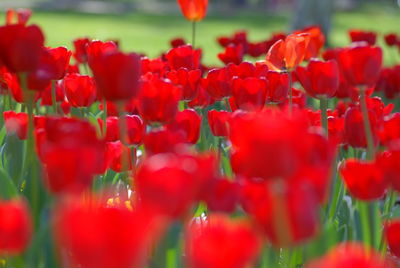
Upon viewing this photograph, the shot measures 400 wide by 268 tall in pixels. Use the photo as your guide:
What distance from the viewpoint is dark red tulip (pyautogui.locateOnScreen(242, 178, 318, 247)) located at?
102 cm

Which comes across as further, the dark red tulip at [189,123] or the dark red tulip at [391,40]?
the dark red tulip at [391,40]

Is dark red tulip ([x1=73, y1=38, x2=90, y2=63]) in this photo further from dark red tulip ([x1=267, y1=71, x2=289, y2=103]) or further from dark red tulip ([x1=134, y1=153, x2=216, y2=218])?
dark red tulip ([x1=134, y1=153, x2=216, y2=218])

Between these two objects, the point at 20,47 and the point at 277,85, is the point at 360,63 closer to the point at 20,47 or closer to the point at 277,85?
the point at 20,47

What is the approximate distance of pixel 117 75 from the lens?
4.48 ft

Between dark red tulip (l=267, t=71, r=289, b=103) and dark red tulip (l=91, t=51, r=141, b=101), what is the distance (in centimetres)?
102

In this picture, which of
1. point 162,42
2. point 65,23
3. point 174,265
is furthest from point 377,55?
point 65,23

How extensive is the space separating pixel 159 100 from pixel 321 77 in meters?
0.51

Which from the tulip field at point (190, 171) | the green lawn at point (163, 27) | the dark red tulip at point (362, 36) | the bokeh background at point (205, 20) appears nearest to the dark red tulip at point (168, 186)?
the tulip field at point (190, 171)

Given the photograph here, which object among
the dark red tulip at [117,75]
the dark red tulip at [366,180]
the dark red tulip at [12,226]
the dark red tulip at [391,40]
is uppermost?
the dark red tulip at [117,75]

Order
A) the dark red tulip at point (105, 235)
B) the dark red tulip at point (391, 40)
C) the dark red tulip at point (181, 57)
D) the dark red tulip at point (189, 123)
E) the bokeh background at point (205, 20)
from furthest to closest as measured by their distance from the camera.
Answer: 1. the bokeh background at point (205, 20)
2. the dark red tulip at point (391, 40)
3. the dark red tulip at point (181, 57)
4. the dark red tulip at point (189, 123)
5. the dark red tulip at point (105, 235)

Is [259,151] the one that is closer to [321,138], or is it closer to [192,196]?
[192,196]

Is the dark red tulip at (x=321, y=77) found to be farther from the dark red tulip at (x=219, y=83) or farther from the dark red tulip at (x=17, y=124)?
the dark red tulip at (x=17, y=124)

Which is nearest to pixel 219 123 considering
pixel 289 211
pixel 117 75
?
pixel 117 75

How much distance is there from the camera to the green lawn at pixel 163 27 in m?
14.4
